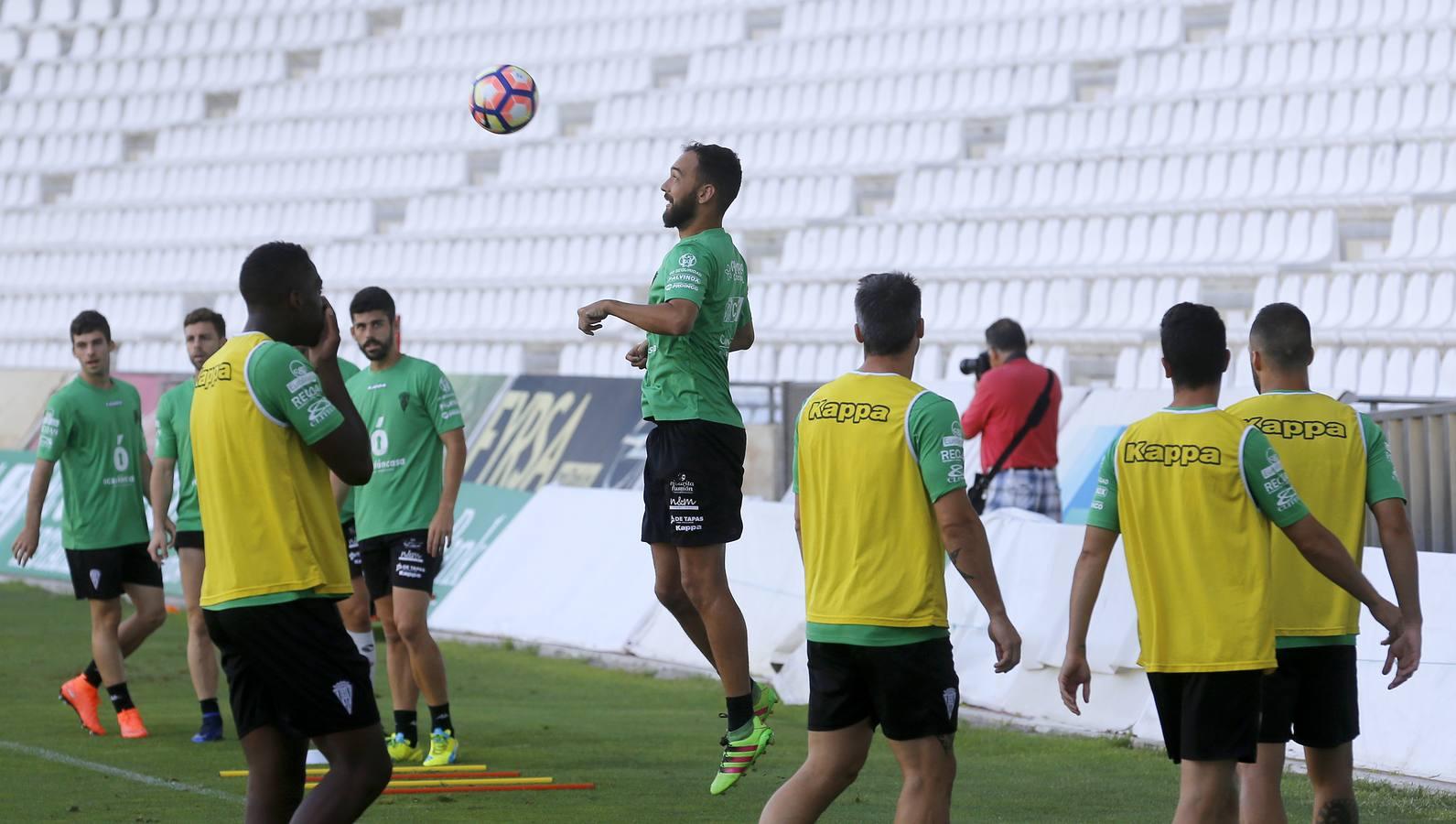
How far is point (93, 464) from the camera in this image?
10.1 metres

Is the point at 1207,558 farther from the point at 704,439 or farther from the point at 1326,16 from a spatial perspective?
the point at 1326,16

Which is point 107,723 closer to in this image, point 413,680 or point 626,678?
point 413,680

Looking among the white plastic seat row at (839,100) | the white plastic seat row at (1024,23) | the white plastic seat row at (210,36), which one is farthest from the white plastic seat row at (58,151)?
the white plastic seat row at (1024,23)

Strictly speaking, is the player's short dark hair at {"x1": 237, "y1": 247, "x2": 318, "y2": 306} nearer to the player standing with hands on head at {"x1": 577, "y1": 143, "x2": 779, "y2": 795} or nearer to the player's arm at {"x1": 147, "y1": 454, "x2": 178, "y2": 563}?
the player standing with hands on head at {"x1": 577, "y1": 143, "x2": 779, "y2": 795}

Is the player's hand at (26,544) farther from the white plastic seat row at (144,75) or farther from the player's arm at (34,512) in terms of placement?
the white plastic seat row at (144,75)

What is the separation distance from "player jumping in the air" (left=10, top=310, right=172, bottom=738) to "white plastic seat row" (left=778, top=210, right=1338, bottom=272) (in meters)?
12.4

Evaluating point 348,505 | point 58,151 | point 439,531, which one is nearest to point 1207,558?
point 439,531

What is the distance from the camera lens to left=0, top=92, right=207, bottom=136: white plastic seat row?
3189 centimetres

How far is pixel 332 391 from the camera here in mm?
5172

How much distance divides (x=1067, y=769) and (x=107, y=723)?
5561mm

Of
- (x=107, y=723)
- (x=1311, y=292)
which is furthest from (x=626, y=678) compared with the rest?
(x=1311, y=292)

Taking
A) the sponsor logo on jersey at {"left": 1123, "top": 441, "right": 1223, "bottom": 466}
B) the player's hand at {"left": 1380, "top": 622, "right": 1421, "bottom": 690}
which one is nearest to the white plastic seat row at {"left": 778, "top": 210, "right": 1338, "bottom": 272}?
the player's hand at {"left": 1380, "top": 622, "right": 1421, "bottom": 690}

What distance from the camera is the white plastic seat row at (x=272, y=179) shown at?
92.3 ft

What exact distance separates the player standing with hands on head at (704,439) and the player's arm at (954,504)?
4.93 ft
